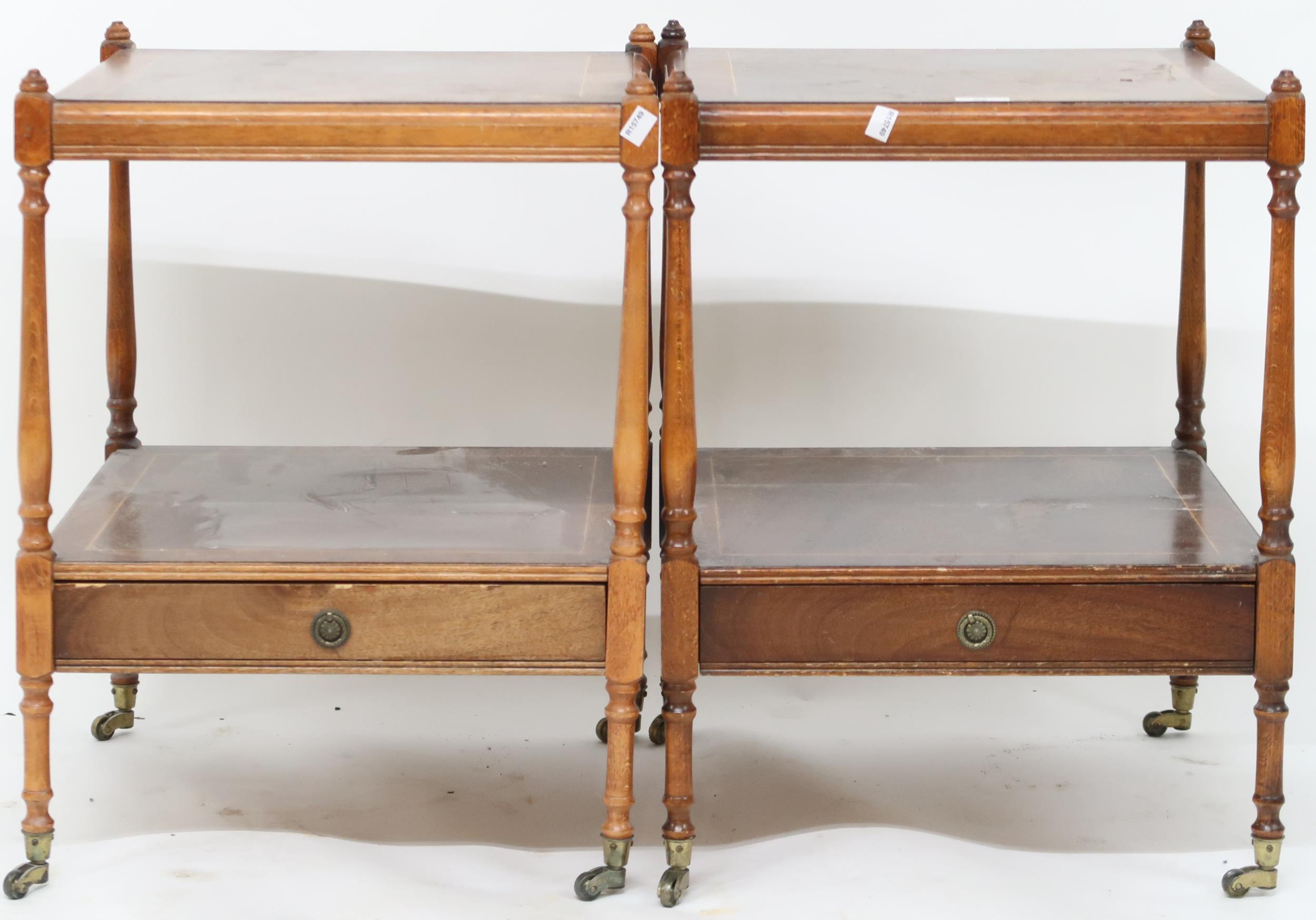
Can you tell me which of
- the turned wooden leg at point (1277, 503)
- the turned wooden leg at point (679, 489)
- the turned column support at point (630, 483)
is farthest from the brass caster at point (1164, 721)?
the turned column support at point (630, 483)

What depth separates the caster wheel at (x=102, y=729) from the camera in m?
4.37

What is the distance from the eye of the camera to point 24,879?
3.74m

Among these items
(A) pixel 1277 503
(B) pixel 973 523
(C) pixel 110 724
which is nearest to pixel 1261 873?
(A) pixel 1277 503

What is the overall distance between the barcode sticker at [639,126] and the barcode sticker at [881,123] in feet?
1.09

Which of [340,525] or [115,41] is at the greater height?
[115,41]

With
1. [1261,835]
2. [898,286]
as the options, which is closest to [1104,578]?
[1261,835]

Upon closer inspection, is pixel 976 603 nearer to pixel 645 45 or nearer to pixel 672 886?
pixel 672 886

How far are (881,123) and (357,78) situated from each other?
90cm

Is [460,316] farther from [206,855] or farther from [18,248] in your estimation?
[206,855]

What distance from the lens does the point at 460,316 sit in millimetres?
4898

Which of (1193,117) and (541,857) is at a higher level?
(1193,117)

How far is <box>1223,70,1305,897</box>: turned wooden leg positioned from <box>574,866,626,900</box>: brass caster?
3.39 ft

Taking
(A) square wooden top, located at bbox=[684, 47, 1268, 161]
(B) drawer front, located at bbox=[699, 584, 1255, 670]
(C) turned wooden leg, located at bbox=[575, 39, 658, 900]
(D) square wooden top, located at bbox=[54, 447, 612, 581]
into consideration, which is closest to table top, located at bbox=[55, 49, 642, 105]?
(C) turned wooden leg, located at bbox=[575, 39, 658, 900]

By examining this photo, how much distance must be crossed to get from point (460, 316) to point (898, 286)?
97 cm
